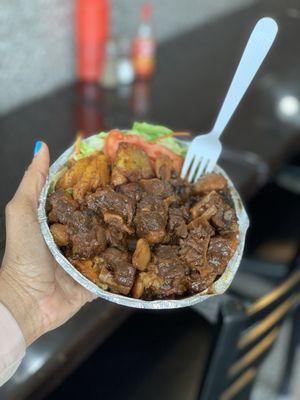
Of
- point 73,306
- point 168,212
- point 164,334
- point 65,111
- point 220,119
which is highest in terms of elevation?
point 220,119

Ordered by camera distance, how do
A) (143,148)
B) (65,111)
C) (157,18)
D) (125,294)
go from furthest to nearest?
(157,18) → (65,111) → (143,148) → (125,294)

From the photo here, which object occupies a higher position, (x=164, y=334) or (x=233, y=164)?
→ (x=233, y=164)

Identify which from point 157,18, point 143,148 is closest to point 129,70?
point 157,18

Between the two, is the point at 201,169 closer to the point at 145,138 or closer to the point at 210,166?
the point at 210,166

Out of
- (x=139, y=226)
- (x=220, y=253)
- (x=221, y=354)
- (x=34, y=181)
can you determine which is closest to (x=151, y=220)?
(x=139, y=226)

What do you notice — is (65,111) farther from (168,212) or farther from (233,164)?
(168,212)

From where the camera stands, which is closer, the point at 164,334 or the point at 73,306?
the point at 73,306

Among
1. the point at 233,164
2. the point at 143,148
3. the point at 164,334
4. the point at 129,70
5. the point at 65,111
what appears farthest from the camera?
the point at 129,70
